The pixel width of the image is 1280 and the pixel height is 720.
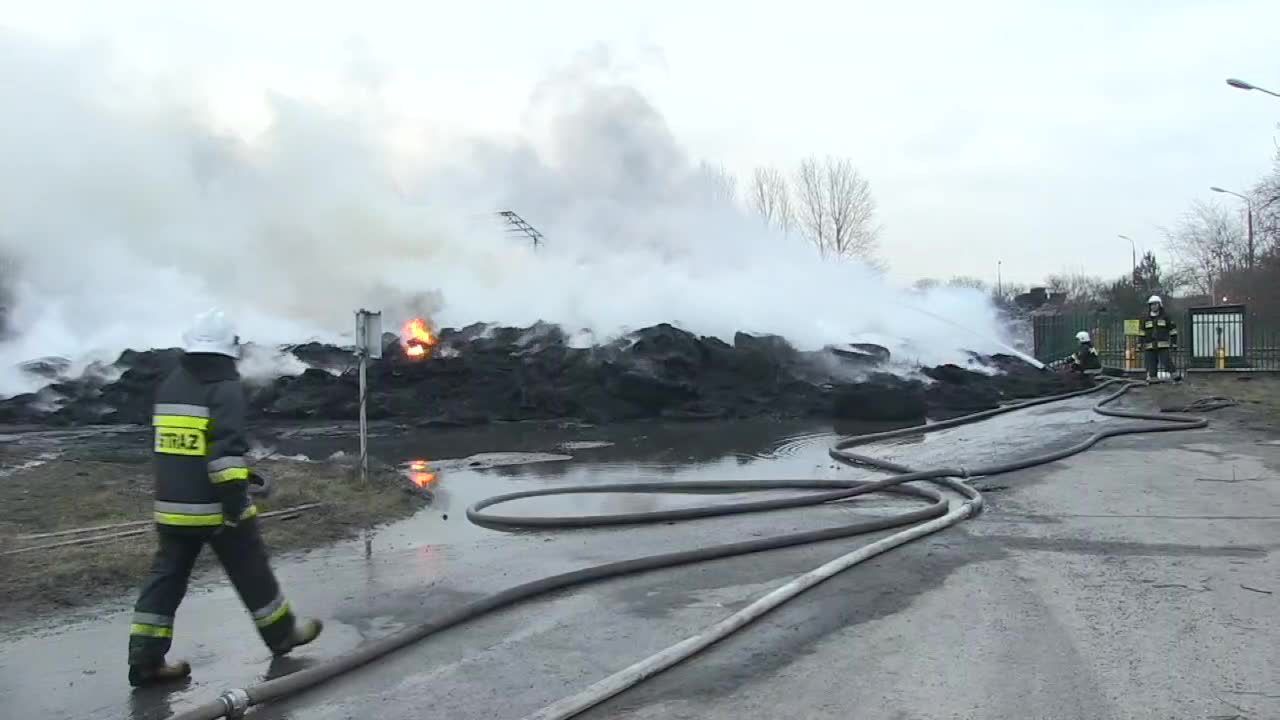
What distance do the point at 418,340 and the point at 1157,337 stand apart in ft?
47.8

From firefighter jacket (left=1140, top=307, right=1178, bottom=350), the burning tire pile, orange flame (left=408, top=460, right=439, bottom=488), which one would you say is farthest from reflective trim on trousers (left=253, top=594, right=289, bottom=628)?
firefighter jacket (left=1140, top=307, right=1178, bottom=350)

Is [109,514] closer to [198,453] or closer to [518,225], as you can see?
[198,453]

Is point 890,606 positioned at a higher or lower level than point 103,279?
lower

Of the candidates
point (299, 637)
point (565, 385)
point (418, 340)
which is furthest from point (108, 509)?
point (418, 340)

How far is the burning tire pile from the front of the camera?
16.1m

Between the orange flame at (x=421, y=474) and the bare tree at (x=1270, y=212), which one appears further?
the bare tree at (x=1270, y=212)

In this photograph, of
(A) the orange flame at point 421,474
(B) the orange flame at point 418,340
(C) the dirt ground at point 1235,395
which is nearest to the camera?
(A) the orange flame at point 421,474

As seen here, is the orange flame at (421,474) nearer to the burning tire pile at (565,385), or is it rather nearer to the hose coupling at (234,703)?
the burning tire pile at (565,385)

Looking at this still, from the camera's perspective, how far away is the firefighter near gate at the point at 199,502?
4.04 meters

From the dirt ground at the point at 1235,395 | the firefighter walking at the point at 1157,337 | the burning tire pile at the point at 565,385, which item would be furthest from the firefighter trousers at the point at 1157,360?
the burning tire pile at the point at 565,385

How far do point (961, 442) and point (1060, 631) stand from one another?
7.73 meters

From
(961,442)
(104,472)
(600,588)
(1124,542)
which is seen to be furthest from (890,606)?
(104,472)

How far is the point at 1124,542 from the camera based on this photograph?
617cm

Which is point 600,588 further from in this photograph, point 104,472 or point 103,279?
point 103,279
